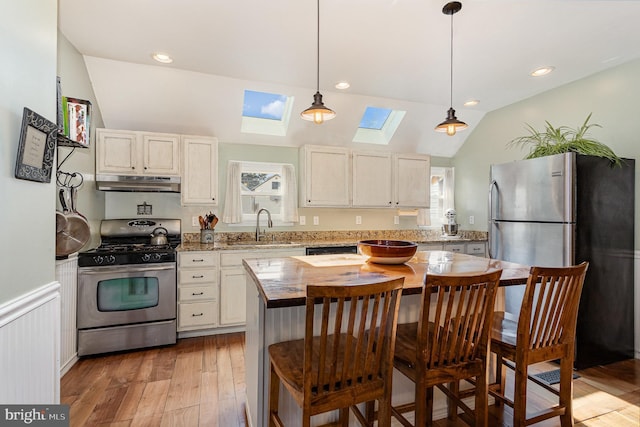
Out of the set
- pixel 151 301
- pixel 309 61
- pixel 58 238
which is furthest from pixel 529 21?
pixel 151 301

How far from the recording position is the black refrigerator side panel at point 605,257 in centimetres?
251

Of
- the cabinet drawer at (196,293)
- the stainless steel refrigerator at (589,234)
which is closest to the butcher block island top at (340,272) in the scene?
the stainless steel refrigerator at (589,234)

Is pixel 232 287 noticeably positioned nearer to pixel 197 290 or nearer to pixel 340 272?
pixel 197 290

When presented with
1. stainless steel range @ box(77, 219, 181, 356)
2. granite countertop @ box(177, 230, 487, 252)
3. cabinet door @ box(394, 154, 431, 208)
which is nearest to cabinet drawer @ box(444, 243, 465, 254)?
granite countertop @ box(177, 230, 487, 252)

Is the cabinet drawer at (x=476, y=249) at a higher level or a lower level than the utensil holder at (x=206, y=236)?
lower

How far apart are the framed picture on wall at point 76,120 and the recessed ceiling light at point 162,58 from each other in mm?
1019

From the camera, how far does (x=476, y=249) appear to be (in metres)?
4.15

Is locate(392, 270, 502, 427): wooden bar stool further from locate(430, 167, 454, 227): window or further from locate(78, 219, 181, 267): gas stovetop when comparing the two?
locate(430, 167, 454, 227): window

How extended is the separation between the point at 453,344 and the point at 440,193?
3.93 meters

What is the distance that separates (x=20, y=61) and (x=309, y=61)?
2.13 meters

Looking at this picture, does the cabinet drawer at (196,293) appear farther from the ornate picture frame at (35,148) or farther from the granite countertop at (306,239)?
the ornate picture frame at (35,148)

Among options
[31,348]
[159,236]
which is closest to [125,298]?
[159,236]

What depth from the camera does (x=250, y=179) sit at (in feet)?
13.3

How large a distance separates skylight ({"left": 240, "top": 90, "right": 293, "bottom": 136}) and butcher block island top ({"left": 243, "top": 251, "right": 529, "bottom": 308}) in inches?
90.4
